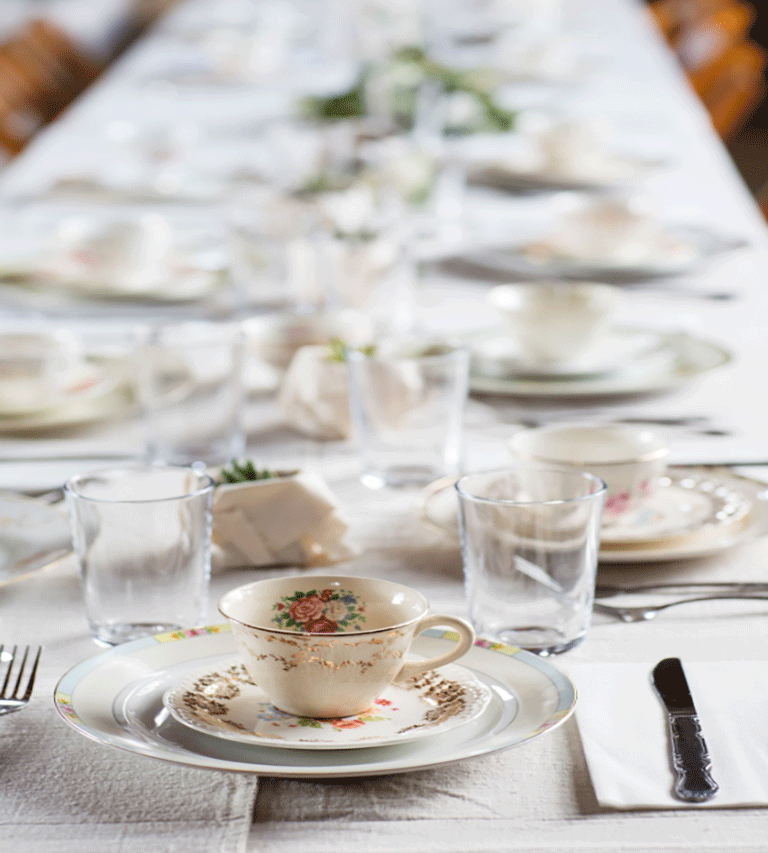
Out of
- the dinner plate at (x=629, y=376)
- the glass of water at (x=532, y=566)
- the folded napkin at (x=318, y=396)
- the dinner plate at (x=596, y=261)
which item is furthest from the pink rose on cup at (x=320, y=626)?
the dinner plate at (x=596, y=261)

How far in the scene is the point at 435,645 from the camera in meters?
0.71

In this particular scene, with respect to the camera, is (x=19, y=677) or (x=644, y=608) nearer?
(x=19, y=677)

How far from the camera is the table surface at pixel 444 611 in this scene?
0.57 m

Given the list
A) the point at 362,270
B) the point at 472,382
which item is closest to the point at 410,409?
the point at 472,382

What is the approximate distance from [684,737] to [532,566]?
0.46 ft

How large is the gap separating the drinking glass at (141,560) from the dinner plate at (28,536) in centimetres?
11

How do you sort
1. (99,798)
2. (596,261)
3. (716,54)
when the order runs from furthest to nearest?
(716,54)
(596,261)
(99,798)

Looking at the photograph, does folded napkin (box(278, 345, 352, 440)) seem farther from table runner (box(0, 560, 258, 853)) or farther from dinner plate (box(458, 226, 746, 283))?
dinner plate (box(458, 226, 746, 283))

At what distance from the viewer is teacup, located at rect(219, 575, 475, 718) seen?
2.08ft

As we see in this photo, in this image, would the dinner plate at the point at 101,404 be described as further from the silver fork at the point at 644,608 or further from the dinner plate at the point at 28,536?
the silver fork at the point at 644,608

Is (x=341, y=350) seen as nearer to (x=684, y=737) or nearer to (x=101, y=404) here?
(x=101, y=404)

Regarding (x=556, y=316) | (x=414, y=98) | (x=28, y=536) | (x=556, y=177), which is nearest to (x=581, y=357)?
(x=556, y=316)

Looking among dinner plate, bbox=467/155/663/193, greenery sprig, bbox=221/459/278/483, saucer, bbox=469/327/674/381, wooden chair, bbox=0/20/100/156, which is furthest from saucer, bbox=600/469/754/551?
wooden chair, bbox=0/20/100/156

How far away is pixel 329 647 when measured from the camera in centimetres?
63
